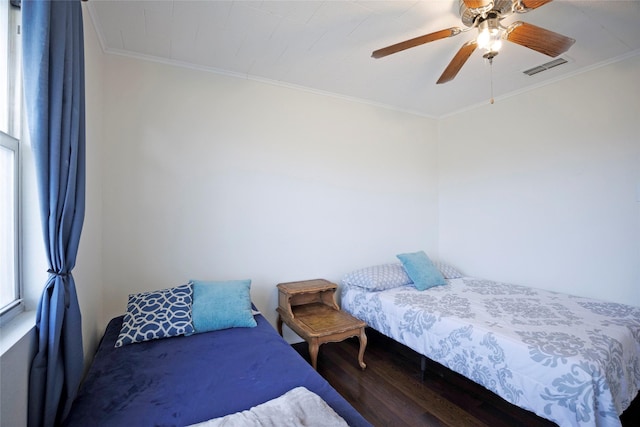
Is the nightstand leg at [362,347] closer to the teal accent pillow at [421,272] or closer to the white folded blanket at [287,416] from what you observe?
the teal accent pillow at [421,272]

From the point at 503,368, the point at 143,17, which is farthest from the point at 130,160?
the point at 503,368

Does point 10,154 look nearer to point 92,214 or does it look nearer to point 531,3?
point 92,214

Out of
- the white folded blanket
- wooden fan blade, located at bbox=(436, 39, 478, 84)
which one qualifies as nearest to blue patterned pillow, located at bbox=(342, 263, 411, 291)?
the white folded blanket

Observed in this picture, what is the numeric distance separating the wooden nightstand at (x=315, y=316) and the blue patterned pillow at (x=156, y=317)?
0.84 meters

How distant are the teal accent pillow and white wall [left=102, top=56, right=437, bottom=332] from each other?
38 centimetres

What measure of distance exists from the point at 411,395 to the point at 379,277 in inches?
40.4

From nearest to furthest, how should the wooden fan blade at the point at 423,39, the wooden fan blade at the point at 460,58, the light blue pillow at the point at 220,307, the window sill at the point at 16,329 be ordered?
the window sill at the point at 16,329 → the wooden fan blade at the point at 423,39 → the wooden fan blade at the point at 460,58 → the light blue pillow at the point at 220,307

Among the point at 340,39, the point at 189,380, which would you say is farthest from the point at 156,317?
the point at 340,39

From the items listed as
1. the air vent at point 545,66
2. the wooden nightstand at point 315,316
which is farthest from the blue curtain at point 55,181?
the air vent at point 545,66

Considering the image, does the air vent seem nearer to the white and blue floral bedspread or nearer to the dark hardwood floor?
the white and blue floral bedspread

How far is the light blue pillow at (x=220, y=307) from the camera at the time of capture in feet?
6.45

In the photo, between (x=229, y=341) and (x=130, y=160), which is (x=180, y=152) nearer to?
(x=130, y=160)

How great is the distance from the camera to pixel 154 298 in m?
1.98

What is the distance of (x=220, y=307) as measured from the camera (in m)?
2.03
